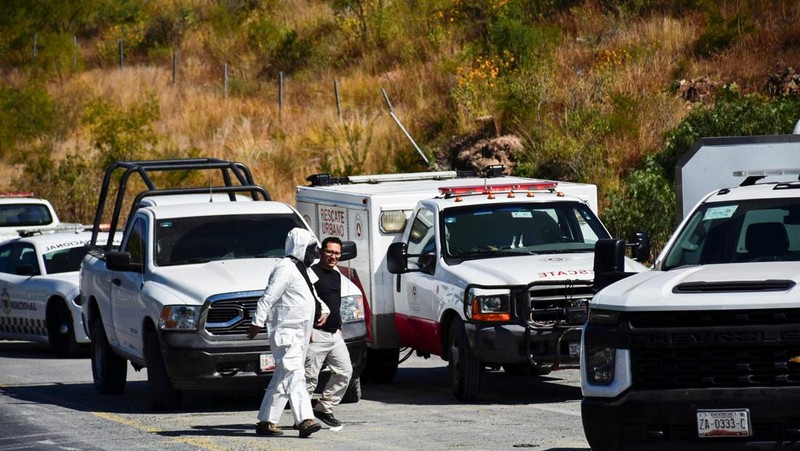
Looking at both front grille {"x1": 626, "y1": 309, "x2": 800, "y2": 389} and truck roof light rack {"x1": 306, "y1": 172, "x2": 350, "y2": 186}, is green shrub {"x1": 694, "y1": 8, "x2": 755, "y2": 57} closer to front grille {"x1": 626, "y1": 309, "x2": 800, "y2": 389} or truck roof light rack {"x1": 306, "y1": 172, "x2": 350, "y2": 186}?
truck roof light rack {"x1": 306, "y1": 172, "x2": 350, "y2": 186}

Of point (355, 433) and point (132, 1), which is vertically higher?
point (132, 1)

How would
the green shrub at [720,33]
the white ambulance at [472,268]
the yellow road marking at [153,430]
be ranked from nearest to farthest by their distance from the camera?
the yellow road marking at [153,430], the white ambulance at [472,268], the green shrub at [720,33]

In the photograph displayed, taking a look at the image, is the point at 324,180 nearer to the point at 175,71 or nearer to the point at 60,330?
the point at 60,330

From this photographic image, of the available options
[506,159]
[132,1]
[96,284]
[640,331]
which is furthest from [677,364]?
[132,1]

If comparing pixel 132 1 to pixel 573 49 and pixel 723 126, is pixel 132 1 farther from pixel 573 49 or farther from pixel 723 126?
pixel 723 126

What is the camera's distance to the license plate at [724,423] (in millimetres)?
8039

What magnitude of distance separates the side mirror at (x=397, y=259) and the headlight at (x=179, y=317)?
210cm

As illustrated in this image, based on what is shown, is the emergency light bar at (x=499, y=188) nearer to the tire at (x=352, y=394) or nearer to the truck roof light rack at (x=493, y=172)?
the truck roof light rack at (x=493, y=172)

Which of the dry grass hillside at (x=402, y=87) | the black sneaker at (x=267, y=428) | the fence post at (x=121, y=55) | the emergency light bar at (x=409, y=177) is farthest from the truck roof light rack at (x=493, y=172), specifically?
the fence post at (x=121, y=55)

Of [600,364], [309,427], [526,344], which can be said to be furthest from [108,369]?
[600,364]

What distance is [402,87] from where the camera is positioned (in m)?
38.5

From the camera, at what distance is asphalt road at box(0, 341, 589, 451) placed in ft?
37.2

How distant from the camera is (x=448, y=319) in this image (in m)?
14.0

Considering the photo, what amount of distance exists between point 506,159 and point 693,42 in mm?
6558
